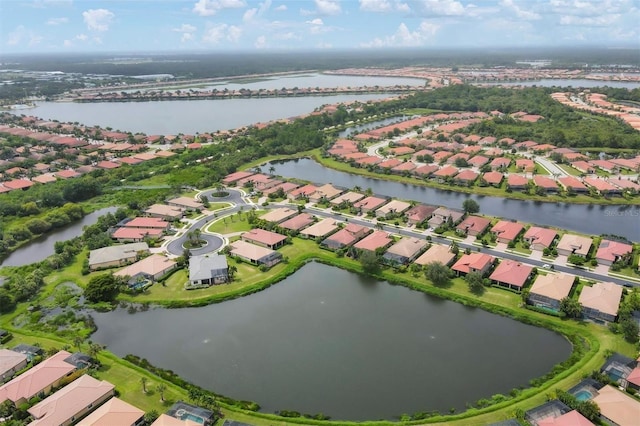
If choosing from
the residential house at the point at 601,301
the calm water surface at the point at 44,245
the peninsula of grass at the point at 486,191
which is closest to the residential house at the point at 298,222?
the peninsula of grass at the point at 486,191

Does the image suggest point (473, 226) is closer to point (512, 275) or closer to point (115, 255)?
point (512, 275)

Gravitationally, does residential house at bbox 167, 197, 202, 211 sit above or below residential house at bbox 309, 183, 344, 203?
below

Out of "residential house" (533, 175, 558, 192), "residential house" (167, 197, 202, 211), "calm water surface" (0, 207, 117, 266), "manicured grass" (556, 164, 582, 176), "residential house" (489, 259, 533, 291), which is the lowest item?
"calm water surface" (0, 207, 117, 266)

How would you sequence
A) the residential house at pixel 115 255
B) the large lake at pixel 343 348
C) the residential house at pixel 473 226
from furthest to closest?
the residential house at pixel 473 226 < the residential house at pixel 115 255 < the large lake at pixel 343 348

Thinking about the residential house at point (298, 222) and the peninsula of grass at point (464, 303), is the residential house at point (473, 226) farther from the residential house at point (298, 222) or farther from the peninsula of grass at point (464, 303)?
the residential house at point (298, 222)

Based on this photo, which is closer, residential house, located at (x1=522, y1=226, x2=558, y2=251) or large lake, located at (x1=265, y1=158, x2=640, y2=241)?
residential house, located at (x1=522, y1=226, x2=558, y2=251)

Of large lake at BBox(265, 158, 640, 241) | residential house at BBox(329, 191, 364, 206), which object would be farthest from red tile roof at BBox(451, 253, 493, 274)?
residential house at BBox(329, 191, 364, 206)

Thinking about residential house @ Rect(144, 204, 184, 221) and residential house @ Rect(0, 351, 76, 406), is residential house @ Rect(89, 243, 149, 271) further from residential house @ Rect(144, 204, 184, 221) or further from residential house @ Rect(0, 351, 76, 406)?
residential house @ Rect(0, 351, 76, 406)
